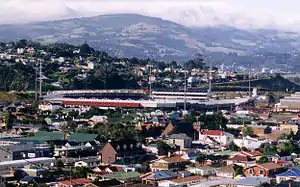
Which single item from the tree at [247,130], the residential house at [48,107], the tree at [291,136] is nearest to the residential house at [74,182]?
the tree at [291,136]

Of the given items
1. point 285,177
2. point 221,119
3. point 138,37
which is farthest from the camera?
point 138,37

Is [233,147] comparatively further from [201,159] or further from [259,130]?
[259,130]

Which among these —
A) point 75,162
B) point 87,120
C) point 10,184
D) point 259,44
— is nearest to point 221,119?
point 87,120

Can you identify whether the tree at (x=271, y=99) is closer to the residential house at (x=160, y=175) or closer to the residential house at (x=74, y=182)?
the residential house at (x=160, y=175)

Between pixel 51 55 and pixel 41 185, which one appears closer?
pixel 41 185

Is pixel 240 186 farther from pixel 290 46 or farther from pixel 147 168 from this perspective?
pixel 290 46

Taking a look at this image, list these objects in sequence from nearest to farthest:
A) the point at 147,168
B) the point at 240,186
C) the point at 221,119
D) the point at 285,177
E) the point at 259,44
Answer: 1. the point at 240,186
2. the point at 285,177
3. the point at 147,168
4. the point at 221,119
5. the point at 259,44
